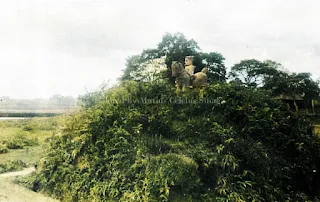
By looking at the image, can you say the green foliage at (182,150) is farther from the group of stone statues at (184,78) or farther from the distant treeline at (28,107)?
the distant treeline at (28,107)

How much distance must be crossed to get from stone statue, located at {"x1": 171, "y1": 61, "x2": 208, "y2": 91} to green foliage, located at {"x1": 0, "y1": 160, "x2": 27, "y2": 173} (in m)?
6.94

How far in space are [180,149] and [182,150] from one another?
0.09 meters

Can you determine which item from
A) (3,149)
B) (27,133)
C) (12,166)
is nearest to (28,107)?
(27,133)

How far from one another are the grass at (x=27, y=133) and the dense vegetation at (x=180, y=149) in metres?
4.58

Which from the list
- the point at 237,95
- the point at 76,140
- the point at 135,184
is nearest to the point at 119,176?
the point at 135,184

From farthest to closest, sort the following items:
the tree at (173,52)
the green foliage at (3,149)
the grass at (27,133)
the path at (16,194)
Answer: the tree at (173,52), the green foliage at (3,149), the grass at (27,133), the path at (16,194)

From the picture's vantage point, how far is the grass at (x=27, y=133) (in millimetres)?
14173

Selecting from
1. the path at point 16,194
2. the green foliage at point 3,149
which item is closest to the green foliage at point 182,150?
the path at point 16,194

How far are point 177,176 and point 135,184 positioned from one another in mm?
1107

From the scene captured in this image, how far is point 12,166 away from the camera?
12.0 metres

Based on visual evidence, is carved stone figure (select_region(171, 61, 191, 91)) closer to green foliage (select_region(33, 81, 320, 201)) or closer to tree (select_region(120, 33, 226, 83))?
green foliage (select_region(33, 81, 320, 201))

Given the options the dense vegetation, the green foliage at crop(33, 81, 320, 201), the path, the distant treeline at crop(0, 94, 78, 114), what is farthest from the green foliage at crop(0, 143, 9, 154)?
the distant treeline at crop(0, 94, 78, 114)

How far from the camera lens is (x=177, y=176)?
25.0 feet

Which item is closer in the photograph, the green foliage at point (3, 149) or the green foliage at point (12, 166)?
the green foliage at point (12, 166)
